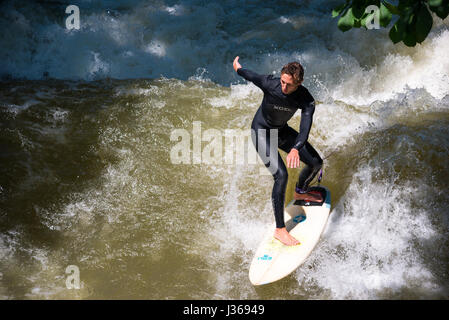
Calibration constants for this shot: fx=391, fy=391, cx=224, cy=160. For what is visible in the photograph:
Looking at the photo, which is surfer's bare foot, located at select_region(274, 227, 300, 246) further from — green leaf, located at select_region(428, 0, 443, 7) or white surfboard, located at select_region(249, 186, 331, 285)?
green leaf, located at select_region(428, 0, 443, 7)

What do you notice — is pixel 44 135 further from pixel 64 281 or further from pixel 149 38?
pixel 149 38

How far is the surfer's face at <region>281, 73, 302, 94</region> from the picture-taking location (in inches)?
137

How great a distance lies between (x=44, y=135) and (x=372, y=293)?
190 inches

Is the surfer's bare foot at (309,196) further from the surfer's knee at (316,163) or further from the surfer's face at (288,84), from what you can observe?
the surfer's face at (288,84)

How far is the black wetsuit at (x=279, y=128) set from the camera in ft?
12.2

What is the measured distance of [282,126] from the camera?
4.10 m

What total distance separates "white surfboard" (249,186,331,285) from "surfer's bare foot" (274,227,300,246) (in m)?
0.04

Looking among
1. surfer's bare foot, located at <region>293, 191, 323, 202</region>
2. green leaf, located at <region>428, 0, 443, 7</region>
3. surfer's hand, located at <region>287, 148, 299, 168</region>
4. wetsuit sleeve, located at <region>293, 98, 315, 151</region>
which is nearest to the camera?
green leaf, located at <region>428, 0, 443, 7</region>

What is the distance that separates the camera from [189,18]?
8656 mm
